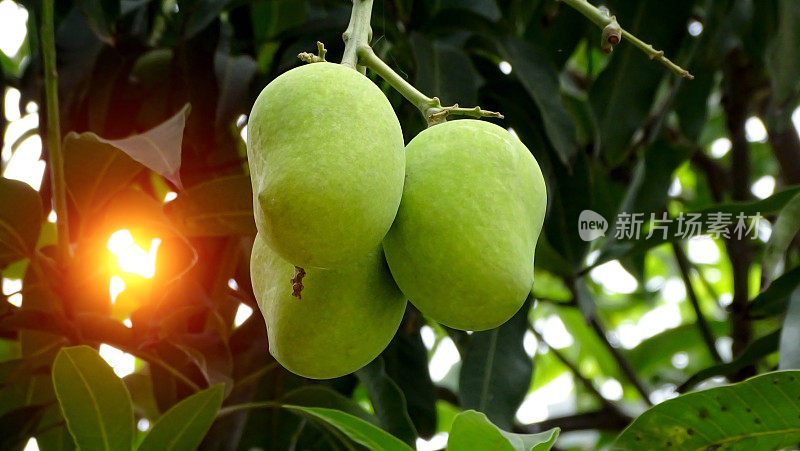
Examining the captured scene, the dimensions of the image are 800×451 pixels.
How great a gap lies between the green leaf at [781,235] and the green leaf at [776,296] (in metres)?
0.15

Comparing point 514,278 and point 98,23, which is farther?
point 98,23

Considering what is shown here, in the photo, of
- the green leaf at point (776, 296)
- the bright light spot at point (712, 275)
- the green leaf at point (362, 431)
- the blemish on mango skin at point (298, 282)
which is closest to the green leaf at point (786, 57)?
the green leaf at point (776, 296)

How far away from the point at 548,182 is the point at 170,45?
2.09 feet

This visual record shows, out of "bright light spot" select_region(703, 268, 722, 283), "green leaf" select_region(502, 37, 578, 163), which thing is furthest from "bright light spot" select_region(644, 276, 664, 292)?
"green leaf" select_region(502, 37, 578, 163)

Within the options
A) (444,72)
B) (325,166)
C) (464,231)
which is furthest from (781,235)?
(325,166)

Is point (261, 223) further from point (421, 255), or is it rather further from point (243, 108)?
point (243, 108)

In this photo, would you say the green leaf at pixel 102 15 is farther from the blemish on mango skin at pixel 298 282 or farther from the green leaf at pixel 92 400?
the blemish on mango skin at pixel 298 282

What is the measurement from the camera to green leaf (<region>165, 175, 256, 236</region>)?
1.03 meters

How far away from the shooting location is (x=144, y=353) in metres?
1.04

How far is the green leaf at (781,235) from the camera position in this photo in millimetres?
1074

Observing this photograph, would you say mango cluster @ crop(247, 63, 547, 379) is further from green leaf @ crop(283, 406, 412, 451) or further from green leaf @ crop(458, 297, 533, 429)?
green leaf @ crop(458, 297, 533, 429)

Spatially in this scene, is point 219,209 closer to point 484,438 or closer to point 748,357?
point 484,438

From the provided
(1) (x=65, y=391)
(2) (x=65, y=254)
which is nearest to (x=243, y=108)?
(2) (x=65, y=254)

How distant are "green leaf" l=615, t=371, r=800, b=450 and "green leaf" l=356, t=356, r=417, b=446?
10.0 inches
